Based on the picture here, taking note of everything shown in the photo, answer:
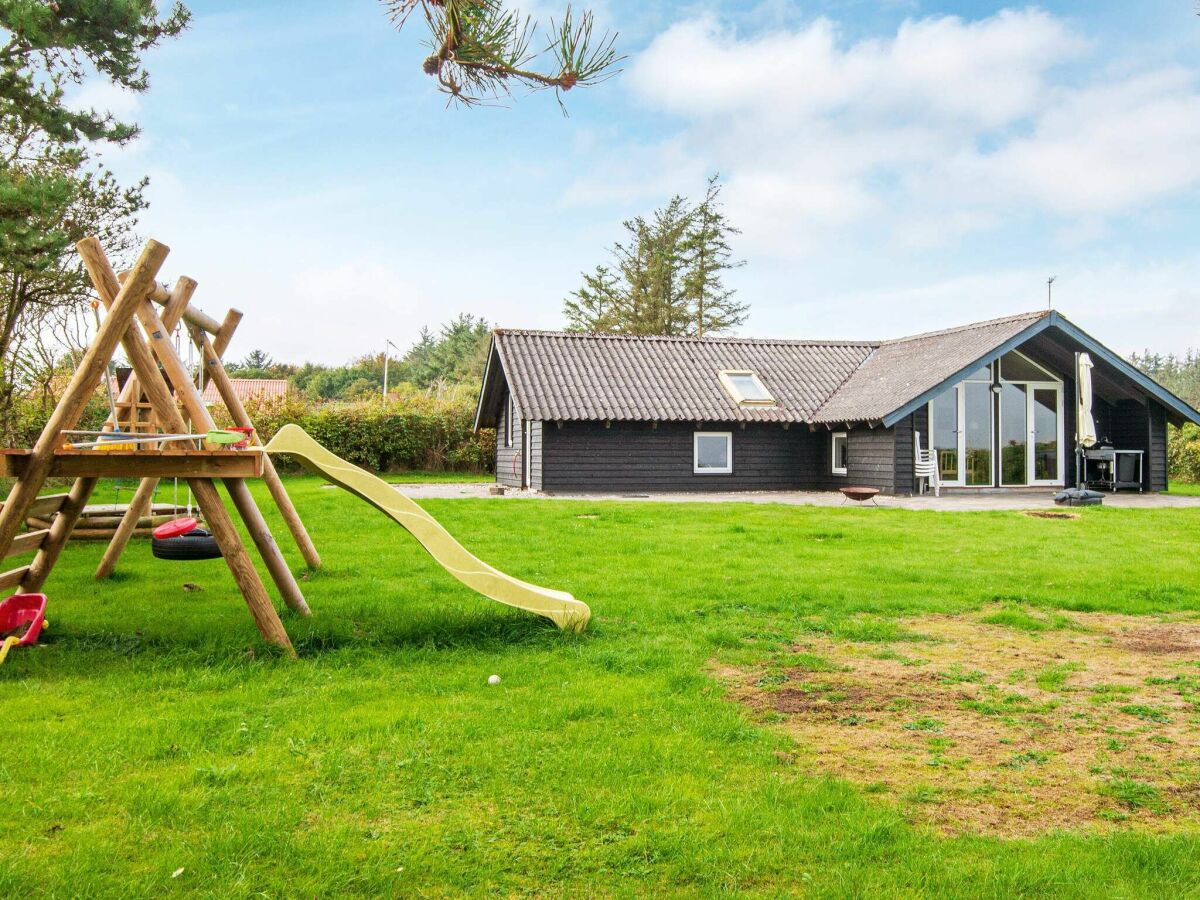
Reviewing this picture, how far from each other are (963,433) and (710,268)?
2735cm

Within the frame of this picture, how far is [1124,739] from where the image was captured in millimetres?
4055

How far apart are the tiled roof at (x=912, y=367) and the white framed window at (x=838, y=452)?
0.68 m

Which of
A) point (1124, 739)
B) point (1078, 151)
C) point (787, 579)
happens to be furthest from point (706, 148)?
point (1124, 739)

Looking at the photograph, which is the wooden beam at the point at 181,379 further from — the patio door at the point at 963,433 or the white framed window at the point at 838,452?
the white framed window at the point at 838,452

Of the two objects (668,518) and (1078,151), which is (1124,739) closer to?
(668,518)

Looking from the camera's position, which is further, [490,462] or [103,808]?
[490,462]

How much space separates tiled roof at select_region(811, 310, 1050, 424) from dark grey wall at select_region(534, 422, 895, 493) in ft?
2.26

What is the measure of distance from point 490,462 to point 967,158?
57.7ft

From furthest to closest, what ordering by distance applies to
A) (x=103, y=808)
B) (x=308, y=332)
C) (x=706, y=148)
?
(x=308, y=332), (x=706, y=148), (x=103, y=808)

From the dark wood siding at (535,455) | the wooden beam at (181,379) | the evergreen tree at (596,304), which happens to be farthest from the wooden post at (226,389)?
the evergreen tree at (596,304)

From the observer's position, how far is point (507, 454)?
938 inches

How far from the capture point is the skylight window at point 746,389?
22.2 metres

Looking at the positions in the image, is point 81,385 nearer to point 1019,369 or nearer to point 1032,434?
point 1019,369

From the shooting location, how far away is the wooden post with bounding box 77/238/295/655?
17.4 feet
